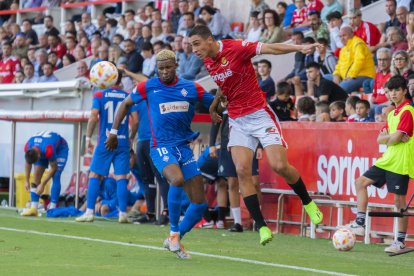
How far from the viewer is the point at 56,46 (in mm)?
26938

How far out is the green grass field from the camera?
30.4ft

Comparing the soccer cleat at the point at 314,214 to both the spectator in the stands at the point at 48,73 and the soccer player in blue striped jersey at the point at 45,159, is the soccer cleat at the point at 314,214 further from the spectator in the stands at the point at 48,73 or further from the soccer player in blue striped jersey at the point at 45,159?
the spectator in the stands at the point at 48,73

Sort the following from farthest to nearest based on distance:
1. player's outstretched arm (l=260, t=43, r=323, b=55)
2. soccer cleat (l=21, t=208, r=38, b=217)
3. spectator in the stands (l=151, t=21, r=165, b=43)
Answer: spectator in the stands (l=151, t=21, r=165, b=43) < soccer cleat (l=21, t=208, r=38, b=217) < player's outstretched arm (l=260, t=43, r=323, b=55)

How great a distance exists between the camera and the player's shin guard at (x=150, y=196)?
53.6 ft

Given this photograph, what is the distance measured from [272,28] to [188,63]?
1.94 m

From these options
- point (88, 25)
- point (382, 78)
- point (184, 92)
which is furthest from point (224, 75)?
point (88, 25)

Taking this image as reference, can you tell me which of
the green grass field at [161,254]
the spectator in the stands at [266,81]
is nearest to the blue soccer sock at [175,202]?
the green grass field at [161,254]

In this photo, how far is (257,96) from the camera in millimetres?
11039

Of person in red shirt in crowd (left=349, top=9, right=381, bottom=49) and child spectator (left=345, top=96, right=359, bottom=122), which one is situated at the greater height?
person in red shirt in crowd (left=349, top=9, right=381, bottom=49)

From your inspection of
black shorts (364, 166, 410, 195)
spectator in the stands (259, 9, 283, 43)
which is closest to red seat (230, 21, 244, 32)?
spectator in the stands (259, 9, 283, 43)

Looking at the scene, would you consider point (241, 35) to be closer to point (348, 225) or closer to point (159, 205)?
point (159, 205)

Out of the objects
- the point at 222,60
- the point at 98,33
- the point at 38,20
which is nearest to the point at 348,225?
the point at 222,60

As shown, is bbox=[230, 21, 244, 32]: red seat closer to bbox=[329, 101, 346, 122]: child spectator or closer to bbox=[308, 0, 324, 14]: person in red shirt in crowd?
bbox=[308, 0, 324, 14]: person in red shirt in crowd

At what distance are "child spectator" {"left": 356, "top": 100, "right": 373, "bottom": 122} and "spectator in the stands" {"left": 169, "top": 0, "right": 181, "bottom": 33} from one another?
966 cm
